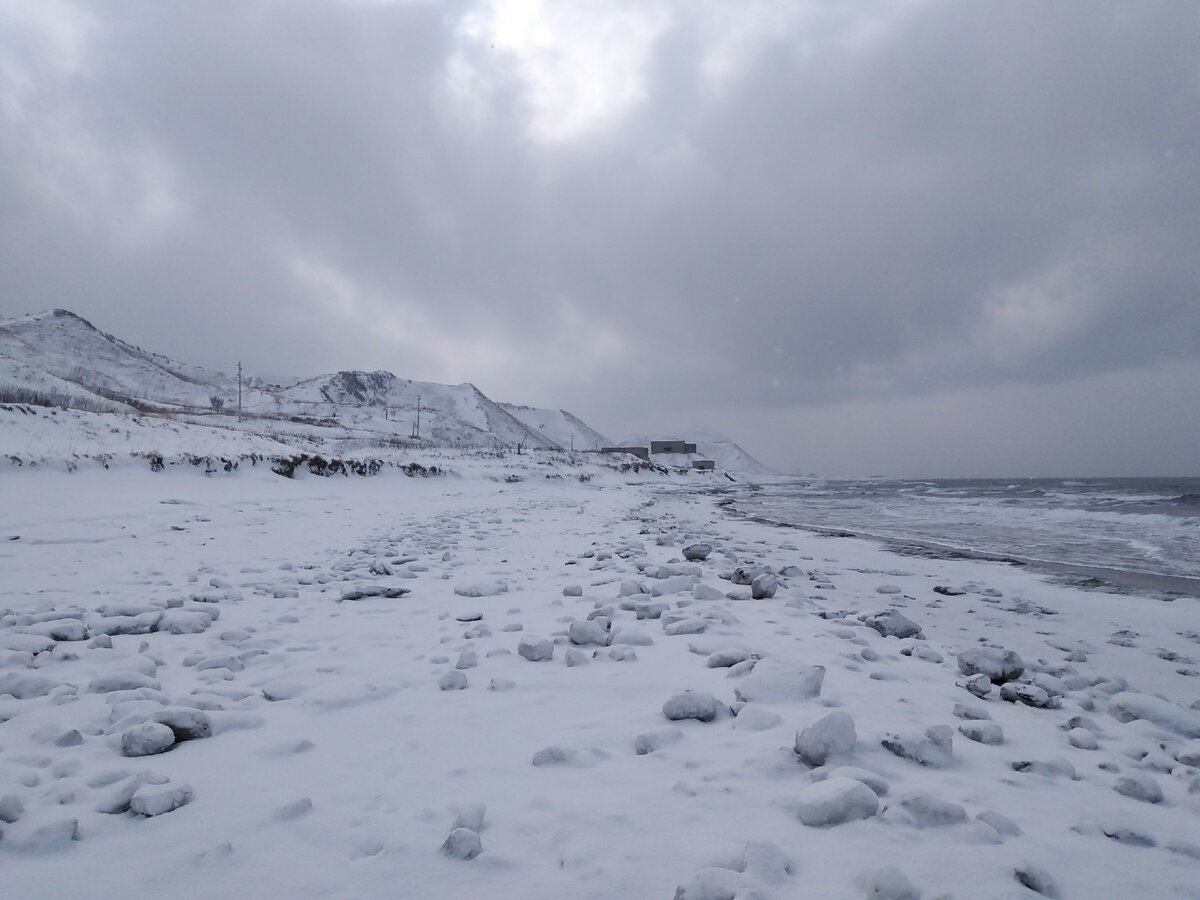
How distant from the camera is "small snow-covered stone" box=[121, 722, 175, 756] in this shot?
248 centimetres

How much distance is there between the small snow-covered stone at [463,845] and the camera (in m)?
1.83

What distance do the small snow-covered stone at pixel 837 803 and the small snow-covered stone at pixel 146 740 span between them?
2738mm

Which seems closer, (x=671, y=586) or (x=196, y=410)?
(x=671, y=586)

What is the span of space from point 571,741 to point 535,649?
1233mm

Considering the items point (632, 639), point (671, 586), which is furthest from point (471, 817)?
point (671, 586)

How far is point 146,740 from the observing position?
250cm

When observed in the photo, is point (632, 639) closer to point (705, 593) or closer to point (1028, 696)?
point (705, 593)

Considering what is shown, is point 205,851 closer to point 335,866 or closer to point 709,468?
point 335,866

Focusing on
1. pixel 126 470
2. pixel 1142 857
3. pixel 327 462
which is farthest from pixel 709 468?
pixel 1142 857

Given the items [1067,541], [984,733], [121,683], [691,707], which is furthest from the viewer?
[1067,541]

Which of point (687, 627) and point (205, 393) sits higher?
point (205, 393)

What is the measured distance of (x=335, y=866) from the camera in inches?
70.4

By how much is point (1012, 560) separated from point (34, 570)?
14651mm

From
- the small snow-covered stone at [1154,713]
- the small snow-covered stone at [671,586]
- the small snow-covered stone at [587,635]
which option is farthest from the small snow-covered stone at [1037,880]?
the small snow-covered stone at [671,586]
